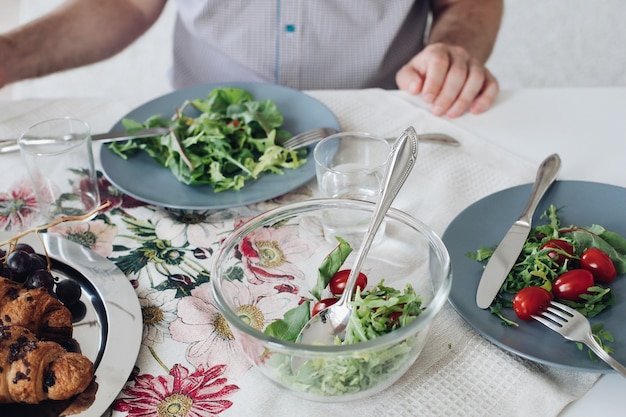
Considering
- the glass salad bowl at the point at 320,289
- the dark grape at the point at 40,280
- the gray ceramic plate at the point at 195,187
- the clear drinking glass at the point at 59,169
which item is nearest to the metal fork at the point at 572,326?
the glass salad bowl at the point at 320,289

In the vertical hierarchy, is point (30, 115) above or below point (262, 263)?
below

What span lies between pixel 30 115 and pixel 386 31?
0.73 metres

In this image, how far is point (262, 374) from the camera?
2.23ft

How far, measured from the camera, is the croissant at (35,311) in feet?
2.19

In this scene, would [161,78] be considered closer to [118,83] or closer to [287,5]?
[118,83]

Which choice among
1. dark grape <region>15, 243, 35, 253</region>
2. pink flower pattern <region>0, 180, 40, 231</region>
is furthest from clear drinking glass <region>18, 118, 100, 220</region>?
dark grape <region>15, 243, 35, 253</region>

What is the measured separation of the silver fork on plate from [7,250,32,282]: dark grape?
426mm

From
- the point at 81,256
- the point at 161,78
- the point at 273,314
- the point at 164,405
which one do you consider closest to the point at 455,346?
the point at 273,314

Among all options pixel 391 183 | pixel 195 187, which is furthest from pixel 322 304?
pixel 195 187

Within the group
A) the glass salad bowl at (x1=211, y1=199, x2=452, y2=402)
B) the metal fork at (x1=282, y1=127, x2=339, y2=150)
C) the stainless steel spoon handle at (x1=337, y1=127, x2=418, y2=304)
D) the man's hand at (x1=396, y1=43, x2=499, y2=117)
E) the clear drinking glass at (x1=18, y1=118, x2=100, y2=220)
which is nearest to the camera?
the glass salad bowl at (x1=211, y1=199, x2=452, y2=402)

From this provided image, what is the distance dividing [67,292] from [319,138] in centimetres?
44

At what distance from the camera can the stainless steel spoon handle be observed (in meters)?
0.71

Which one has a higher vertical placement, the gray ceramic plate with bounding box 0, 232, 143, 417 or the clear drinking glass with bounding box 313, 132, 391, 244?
the clear drinking glass with bounding box 313, 132, 391, 244

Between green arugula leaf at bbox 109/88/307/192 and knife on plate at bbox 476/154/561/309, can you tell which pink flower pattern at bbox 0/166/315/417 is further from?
knife on plate at bbox 476/154/561/309
